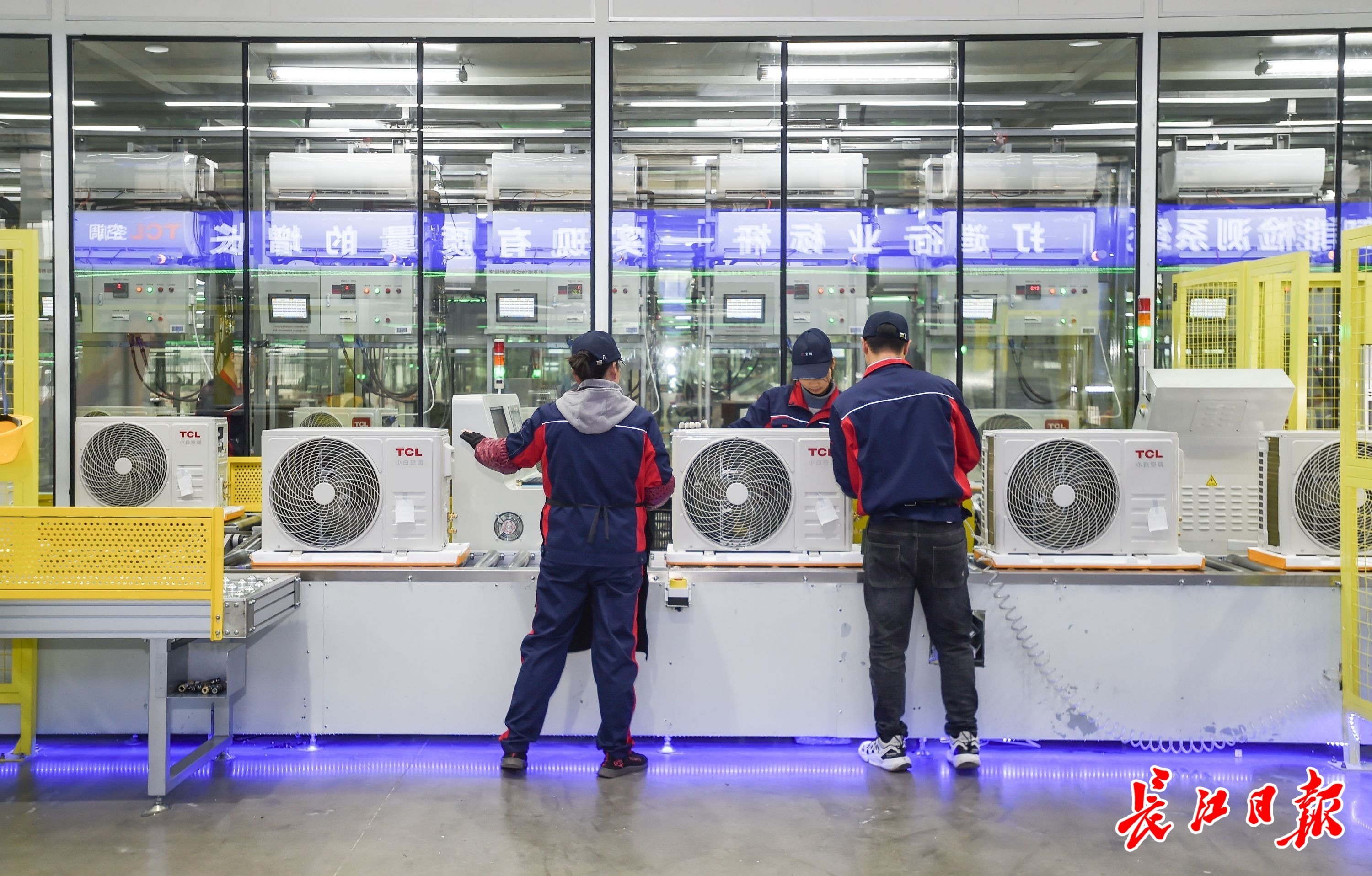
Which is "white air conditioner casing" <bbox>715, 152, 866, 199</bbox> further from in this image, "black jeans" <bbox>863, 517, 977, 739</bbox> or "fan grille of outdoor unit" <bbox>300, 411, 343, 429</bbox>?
"black jeans" <bbox>863, 517, 977, 739</bbox>

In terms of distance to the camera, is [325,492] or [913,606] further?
[325,492]

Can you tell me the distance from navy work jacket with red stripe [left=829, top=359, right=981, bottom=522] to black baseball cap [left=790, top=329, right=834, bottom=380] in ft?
3.90

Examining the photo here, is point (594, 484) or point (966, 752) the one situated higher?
point (594, 484)

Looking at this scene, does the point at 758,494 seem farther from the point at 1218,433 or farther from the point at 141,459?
the point at 141,459

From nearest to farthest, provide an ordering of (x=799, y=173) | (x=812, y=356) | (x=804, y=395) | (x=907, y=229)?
1. (x=812, y=356)
2. (x=804, y=395)
3. (x=799, y=173)
4. (x=907, y=229)

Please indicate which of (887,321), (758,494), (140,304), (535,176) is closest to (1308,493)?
(887,321)

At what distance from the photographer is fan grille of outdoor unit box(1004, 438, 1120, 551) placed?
3.09 m

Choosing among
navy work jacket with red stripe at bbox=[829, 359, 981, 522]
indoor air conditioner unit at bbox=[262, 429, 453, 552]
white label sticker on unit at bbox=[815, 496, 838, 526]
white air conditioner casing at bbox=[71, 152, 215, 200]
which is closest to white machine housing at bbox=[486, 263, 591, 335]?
white air conditioner casing at bbox=[71, 152, 215, 200]

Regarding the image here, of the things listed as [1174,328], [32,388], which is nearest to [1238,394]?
[1174,328]

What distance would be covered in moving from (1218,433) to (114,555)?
385 centimetres

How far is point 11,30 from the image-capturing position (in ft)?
17.7

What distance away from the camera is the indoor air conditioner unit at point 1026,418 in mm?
5883

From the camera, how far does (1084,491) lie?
123 inches

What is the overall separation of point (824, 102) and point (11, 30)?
4.94m
